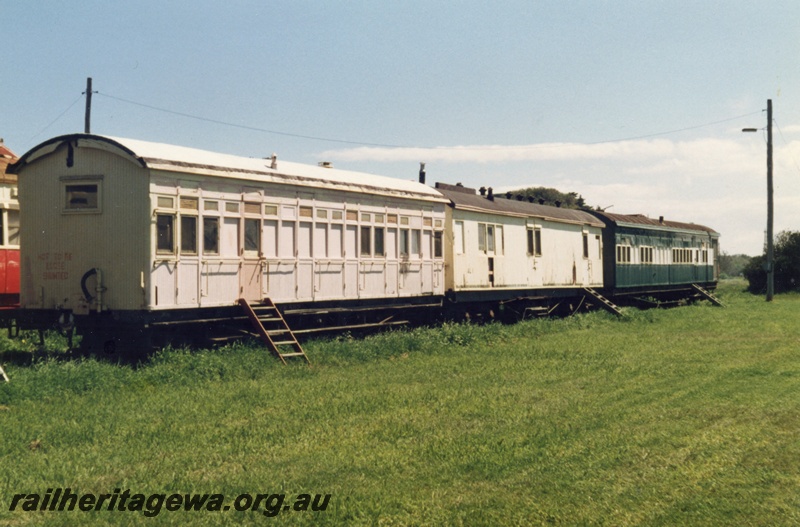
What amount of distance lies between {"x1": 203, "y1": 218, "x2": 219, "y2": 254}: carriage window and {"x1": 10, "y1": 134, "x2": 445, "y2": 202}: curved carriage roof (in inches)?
35.2

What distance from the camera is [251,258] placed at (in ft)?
50.5

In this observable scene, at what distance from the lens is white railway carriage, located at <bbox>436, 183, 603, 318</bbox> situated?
72.0 ft

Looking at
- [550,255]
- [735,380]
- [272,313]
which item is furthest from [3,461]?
[550,255]

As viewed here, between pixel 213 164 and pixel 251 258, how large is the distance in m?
1.99

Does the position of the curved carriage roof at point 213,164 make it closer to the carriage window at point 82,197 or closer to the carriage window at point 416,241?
the carriage window at point 82,197

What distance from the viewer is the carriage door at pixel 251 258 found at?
1527cm

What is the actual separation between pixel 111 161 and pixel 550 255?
16.7 m

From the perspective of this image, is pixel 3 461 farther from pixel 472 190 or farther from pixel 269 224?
pixel 472 190

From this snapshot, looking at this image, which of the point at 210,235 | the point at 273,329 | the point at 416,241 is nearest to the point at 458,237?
the point at 416,241

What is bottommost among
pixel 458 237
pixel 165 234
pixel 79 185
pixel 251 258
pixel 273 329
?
pixel 273 329

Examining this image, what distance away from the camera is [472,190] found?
24.8m

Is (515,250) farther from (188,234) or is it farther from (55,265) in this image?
(55,265)

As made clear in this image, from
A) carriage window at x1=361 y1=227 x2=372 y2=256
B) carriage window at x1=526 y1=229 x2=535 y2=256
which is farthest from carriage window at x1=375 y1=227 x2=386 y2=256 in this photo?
carriage window at x1=526 y1=229 x2=535 y2=256

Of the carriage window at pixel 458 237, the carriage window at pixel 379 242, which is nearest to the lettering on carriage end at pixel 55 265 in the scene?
the carriage window at pixel 379 242
